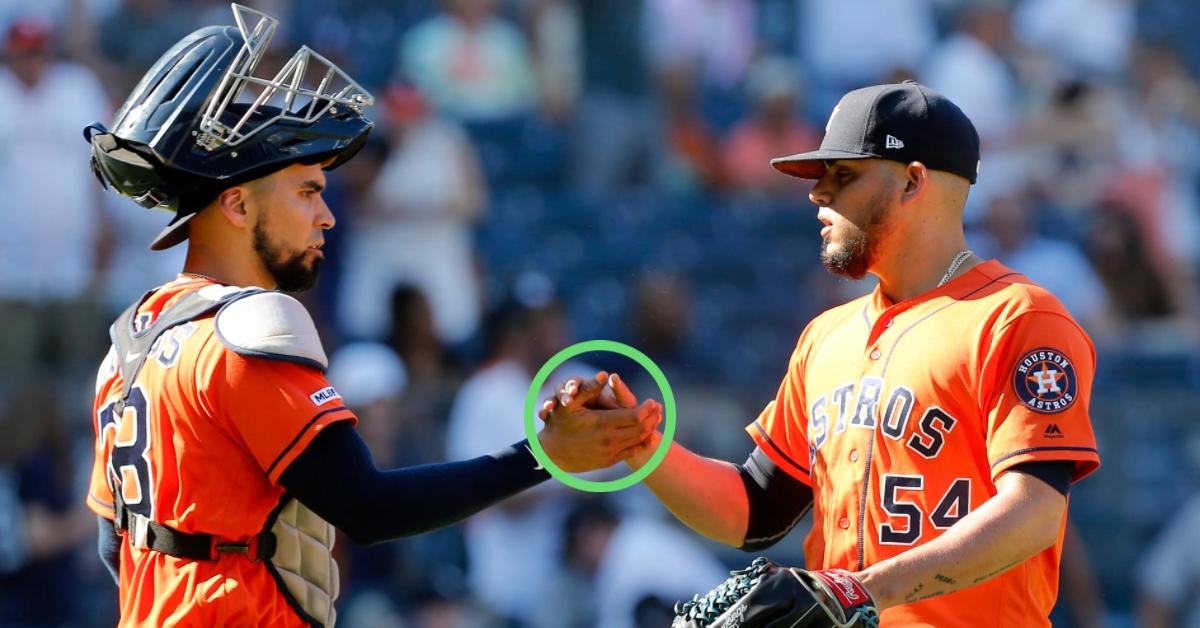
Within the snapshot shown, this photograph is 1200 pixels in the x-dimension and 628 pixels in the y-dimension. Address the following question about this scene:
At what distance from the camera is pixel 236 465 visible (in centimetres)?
361

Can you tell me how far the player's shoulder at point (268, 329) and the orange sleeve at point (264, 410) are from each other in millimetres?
29

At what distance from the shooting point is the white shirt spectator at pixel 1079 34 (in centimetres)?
1152

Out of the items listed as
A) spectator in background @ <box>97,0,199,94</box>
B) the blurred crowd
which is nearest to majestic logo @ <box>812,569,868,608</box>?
the blurred crowd

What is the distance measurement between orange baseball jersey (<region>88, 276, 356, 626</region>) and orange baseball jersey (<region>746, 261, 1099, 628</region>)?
1230 mm

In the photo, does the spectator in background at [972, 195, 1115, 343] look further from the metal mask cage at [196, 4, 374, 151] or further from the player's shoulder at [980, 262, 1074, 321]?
the metal mask cage at [196, 4, 374, 151]

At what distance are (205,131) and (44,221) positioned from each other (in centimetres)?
624

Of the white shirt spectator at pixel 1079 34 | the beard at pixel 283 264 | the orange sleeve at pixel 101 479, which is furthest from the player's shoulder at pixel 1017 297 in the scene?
the white shirt spectator at pixel 1079 34

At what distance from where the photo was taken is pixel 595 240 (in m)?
10.6

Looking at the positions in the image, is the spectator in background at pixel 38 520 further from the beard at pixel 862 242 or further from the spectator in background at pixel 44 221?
the beard at pixel 862 242

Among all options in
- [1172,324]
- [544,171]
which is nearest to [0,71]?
[544,171]

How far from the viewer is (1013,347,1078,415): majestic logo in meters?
3.67

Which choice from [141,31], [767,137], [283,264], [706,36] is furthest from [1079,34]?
[283,264]

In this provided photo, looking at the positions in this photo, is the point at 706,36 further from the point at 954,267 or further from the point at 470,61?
the point at 954,267

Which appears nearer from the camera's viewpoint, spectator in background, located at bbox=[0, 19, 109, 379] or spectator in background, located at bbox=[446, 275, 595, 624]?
spectator in background, located at bbox=[446, 275, 595, 624]
